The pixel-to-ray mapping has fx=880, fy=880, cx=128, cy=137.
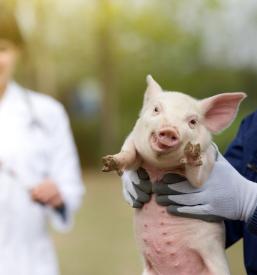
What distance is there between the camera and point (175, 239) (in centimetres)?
222

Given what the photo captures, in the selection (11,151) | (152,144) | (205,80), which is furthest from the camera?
(205,80)

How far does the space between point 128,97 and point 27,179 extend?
14.0 m

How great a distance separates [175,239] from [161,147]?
0.28m

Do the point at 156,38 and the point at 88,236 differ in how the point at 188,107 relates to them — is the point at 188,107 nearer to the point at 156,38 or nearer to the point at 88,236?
the point at 88,236

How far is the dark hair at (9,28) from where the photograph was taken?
461cm

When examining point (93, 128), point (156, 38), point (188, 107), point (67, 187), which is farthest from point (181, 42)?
point (188, 107)

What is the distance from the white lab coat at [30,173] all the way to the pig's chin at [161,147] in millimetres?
2313

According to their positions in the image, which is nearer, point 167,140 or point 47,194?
point 167,140

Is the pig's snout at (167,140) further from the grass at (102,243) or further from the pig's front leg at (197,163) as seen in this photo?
the grass at (102,243)

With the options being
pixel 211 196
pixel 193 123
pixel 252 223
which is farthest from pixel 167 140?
pixel 252 223

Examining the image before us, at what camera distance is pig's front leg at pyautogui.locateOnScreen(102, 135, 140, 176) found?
6.82ft

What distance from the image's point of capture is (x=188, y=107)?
2.18 m

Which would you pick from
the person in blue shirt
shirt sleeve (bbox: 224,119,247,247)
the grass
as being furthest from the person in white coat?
the person in blue shirt

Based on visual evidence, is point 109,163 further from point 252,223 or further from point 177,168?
point 252,223
